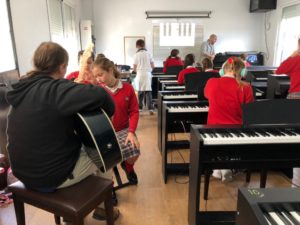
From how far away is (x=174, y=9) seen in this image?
7.51 metres

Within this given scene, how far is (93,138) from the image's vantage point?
4.37ft

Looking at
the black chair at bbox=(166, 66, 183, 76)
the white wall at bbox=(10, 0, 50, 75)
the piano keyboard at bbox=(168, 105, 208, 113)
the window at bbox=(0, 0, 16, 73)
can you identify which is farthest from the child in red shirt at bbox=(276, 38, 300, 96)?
the window at bbox=(0, 0, 16, 73)

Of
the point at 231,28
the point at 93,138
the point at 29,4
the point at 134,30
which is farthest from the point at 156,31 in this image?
the point at 93,138

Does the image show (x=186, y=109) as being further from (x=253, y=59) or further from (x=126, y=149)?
(x=253, y=59)

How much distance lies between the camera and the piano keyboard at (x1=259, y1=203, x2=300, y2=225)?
0.82 metres

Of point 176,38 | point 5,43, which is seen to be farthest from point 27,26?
point 176,38

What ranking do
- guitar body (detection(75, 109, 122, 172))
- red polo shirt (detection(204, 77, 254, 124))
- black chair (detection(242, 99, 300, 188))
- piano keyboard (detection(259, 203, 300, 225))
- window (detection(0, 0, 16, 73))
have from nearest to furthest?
piano keyboard (detection(259, 203, 300, 225)), guitar body (detection(75, 109, 122, 172)), black chair (detection(242, 99, 300, 188)), red polo shirt (detection(204, 77, 254, 124)), window (detection(0, 0, 16, 73))

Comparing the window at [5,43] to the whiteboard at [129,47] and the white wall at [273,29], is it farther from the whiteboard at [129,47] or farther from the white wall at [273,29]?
the white wall at [273,29]

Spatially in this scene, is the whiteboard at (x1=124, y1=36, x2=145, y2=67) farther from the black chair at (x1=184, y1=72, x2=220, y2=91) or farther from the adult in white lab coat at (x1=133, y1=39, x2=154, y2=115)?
the black chair at (x1=184, y1=72, x2=220, y2=91)

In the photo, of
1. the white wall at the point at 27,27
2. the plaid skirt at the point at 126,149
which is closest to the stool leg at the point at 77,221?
the plaid skirt at the point at 126,149

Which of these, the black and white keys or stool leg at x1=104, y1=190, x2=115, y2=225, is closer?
stool leg at x1=104, y1=190, x2=115, y2=225

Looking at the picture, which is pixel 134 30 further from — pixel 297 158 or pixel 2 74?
pixel 297 158

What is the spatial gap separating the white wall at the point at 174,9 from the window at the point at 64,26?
53.2 inches

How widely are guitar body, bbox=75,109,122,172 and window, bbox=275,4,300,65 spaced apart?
6234 millimetres
